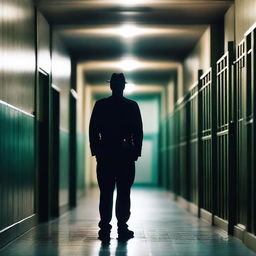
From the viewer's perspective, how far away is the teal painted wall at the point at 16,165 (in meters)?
6.65

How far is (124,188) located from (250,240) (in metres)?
1.45

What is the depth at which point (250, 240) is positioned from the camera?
6.50 m

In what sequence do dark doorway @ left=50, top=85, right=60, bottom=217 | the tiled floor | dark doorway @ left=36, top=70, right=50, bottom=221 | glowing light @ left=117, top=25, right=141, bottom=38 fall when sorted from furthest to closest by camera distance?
1. glowing light @ left=117, top=25, right=141, bottom=38
2. dark doorway @ left=50, top=85, right=60, bottom=217
3. dark doorway @ left=36, top=70, right=50, bottom=221
4. the tiled floor

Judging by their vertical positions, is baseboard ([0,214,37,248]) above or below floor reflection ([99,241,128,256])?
above

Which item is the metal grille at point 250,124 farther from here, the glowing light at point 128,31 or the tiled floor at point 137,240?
the glowing light at point 128,31

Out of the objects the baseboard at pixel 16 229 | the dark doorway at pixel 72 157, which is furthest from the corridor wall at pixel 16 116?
the dark doorway at pixel 72 157

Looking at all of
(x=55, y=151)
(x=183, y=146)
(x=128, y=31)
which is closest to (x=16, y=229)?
(x=55, y=151)

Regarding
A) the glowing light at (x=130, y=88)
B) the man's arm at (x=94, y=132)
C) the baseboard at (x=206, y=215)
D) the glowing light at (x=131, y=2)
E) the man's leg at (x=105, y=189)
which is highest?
the glowing light at (x=131, y=2)

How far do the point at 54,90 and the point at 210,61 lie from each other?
8.61 feet

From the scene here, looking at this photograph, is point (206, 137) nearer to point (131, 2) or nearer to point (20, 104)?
point (131, 2)

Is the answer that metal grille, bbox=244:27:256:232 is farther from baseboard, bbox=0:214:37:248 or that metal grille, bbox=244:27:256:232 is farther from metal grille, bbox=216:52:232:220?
baseboard, bbox=0:214:37:248

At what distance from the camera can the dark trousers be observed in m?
7.09

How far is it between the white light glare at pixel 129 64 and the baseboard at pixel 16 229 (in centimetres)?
676

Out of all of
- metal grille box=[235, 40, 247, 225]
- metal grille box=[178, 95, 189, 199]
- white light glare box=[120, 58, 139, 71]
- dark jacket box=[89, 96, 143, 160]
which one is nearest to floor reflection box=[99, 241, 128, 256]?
dark jacket box=[89, 96, 143, 160]
